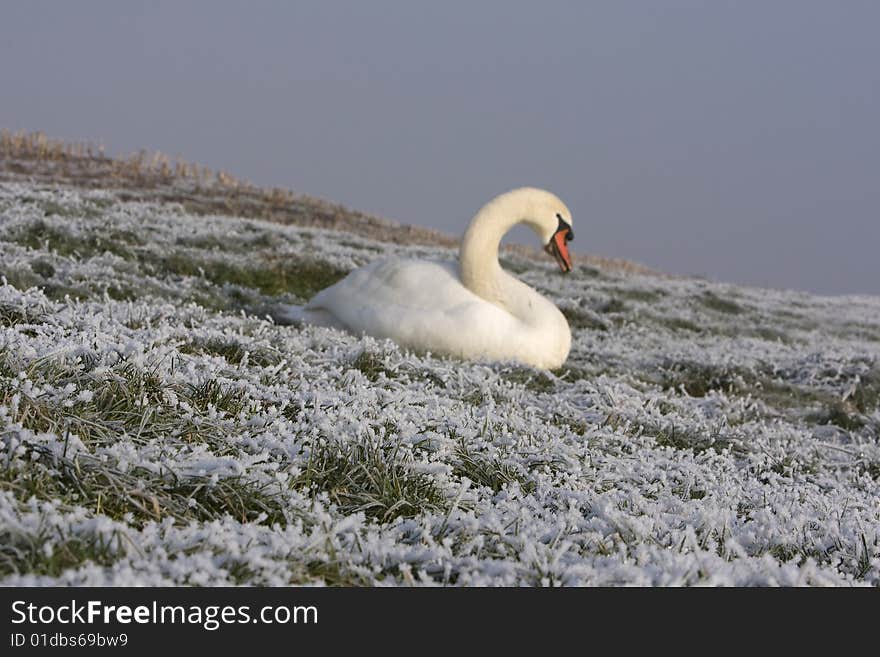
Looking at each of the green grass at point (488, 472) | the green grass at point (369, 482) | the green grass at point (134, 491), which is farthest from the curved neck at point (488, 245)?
the green grass at point (134, 491)

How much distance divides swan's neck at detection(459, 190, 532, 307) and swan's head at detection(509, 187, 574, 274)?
0.50 ft

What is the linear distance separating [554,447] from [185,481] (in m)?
2.55

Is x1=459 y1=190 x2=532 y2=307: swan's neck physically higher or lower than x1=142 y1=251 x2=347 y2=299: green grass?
lower

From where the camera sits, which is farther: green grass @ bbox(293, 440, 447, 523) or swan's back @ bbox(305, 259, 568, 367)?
swan's back @ bbox(305, 259, 568, 367)

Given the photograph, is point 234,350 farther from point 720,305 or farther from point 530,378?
point 720,305

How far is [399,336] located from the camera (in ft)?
29.8

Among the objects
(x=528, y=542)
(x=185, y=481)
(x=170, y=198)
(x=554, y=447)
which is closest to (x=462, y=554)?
(x=528, y=542)

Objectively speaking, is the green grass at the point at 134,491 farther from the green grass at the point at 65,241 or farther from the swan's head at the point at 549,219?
the green grass at the point at 65,241

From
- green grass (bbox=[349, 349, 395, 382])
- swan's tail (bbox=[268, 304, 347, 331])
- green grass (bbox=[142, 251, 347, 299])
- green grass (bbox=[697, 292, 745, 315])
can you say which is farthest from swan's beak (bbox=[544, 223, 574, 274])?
green grass (bbox=[697, 292, 745, 315])

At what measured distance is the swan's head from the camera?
1016 centimetres

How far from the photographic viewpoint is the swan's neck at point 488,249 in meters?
9.55

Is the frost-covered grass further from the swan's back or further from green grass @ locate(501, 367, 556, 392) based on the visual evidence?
the swan's back

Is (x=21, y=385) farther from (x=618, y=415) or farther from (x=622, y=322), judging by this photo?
(x=622, y=322)
